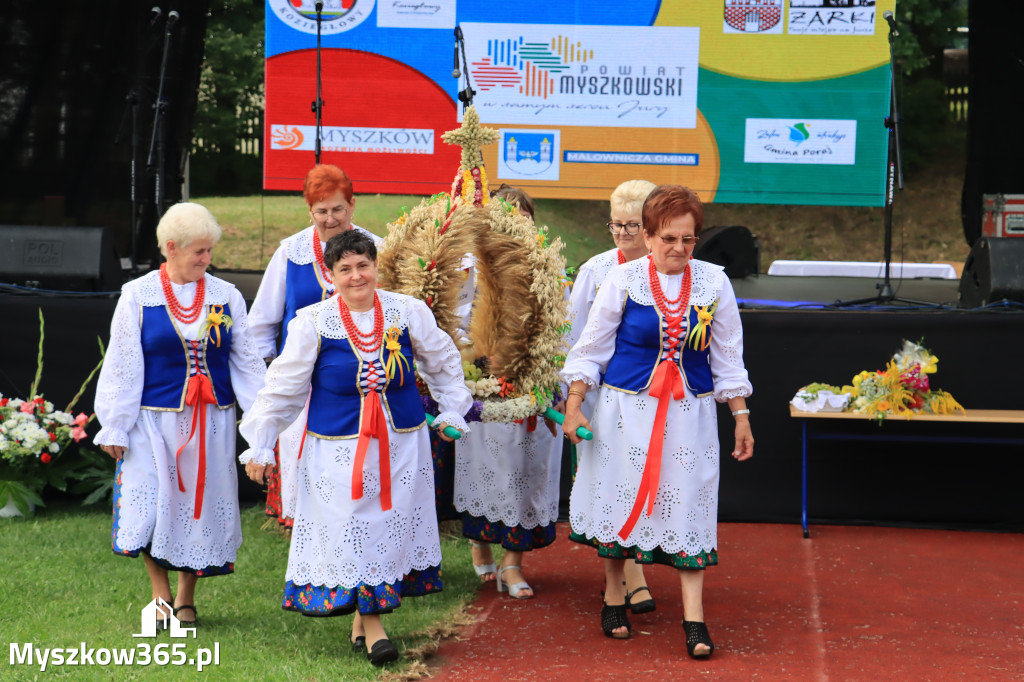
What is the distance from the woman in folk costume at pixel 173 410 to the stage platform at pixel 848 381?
7.78 feet

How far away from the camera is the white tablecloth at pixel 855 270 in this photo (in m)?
8.85

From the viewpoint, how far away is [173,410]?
3865mm

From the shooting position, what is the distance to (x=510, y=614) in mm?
4328

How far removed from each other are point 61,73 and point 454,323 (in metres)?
5.74

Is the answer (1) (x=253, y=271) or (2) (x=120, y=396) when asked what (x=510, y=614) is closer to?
(2) (x=120, y=396)

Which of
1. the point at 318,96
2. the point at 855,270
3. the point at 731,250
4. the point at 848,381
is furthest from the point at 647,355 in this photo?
the point at 855,270

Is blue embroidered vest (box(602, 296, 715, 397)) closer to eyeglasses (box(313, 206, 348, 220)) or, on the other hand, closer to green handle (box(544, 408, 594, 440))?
green handle (box(544, 408, 594, 440))

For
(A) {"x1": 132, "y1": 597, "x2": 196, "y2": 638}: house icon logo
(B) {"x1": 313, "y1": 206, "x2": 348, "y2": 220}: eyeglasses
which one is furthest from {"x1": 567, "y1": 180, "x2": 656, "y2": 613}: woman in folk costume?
(A) {"x1": 132, "y1": 597, "x2": 196, "y2": 638}: house icon logo

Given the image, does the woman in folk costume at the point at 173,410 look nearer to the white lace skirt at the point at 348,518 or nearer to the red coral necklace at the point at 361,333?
the white lace skirt at the point at 348,518

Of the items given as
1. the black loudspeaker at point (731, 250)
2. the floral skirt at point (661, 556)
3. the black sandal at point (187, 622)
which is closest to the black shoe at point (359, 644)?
the black sandal at point (187, 622)

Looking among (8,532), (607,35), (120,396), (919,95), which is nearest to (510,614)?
(120,396)

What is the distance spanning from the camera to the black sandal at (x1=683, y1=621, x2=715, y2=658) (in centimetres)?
373

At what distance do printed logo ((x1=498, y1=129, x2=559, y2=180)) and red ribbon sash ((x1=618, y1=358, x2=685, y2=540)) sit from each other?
3.81 m

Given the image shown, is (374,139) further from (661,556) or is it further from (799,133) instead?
(661,556)
